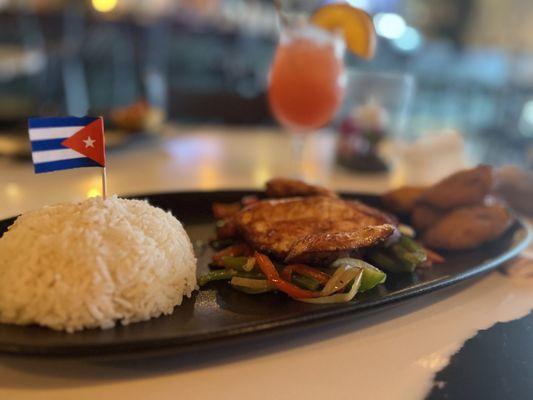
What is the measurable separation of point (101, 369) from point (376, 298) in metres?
0.53

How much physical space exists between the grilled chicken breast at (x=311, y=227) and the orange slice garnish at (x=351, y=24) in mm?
1083

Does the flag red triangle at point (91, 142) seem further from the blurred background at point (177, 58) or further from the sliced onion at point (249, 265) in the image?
the blurred background at point (177, 58)

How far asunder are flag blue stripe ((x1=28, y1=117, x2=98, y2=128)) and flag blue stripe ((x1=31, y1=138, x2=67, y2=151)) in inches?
1.2

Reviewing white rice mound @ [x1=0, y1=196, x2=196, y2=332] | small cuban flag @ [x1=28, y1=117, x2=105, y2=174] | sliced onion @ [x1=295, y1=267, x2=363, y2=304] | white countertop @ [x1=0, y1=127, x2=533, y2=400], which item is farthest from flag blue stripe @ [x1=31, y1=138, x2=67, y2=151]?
sliced onion @ [x1=295, y1=267, x2=363, y2=304]

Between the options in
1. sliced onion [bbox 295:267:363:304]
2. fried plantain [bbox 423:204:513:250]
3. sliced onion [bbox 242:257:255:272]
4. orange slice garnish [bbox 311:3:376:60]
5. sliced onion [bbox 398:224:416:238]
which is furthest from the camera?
orange slice garnish [bbox 311:3:376:60]

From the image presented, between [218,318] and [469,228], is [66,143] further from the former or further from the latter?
[469,228]

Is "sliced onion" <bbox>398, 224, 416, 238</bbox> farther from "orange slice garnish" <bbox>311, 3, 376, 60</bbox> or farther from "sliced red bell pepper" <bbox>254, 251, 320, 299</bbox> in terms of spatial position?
"orange slice garnish" <bbox>311, 3, 376, 60</bbox>

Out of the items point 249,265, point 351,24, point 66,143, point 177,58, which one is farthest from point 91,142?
point 177,58

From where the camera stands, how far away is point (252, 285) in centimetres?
102

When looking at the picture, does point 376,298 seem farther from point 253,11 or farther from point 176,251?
point 253,11

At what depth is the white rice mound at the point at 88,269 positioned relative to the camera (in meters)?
0.82

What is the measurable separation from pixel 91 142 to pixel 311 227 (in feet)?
1.81

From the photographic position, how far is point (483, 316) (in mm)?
1066

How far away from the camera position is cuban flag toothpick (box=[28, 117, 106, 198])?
0.97 meters
